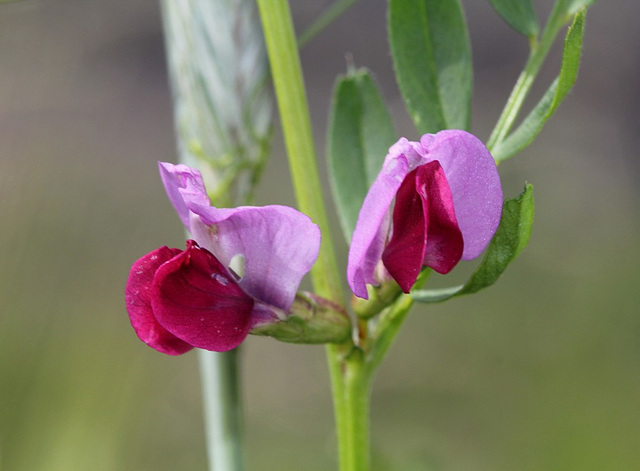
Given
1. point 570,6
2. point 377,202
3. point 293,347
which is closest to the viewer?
point 377,202

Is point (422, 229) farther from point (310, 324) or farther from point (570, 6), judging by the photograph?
point (570, 6)

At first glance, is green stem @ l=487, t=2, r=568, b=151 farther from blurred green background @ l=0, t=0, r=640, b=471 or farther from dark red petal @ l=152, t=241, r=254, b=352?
blurred green background @ l=0, t=0, r=640, b=471

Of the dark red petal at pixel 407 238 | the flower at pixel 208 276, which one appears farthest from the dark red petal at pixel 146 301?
the dark red petal at pixel 407 238

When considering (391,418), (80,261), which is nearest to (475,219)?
(391,418)

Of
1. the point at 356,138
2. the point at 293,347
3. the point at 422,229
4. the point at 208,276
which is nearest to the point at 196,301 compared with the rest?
the point at 208,276

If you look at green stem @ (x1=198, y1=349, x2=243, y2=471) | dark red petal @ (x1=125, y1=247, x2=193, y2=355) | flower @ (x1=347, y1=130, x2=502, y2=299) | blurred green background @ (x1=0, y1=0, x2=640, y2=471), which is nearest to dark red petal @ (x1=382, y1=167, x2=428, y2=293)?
flower @ (x1=347, y1=130, x2=502, y2=299)
